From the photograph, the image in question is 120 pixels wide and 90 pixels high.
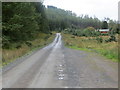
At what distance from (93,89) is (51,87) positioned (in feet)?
5.29

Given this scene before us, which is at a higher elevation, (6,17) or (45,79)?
(6,17)

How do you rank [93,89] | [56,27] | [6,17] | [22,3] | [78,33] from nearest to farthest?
[93,89] < [6,17] < [22,3] < [78,33] < [56,27]

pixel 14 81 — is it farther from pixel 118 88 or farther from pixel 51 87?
pixel 118 88

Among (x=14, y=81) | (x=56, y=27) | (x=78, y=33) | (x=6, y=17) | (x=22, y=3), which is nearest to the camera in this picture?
(x=14, y=81)

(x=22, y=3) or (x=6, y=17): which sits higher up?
(x=22, y=3)

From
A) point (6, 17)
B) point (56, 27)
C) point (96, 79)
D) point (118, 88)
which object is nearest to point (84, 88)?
point (118, 88)

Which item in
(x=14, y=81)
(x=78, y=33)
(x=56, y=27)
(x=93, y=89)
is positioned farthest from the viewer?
(x=56, y=27)

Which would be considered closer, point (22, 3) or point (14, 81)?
point (14, 81)

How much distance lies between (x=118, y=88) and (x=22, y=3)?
911 inches

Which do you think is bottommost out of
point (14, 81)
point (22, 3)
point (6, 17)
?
point (14, 81)

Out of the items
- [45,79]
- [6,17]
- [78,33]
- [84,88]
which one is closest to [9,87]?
[45,79]

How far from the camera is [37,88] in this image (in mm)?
9008

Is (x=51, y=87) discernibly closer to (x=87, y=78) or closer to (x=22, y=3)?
(x=87, y=78)

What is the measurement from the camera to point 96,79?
426 inches
